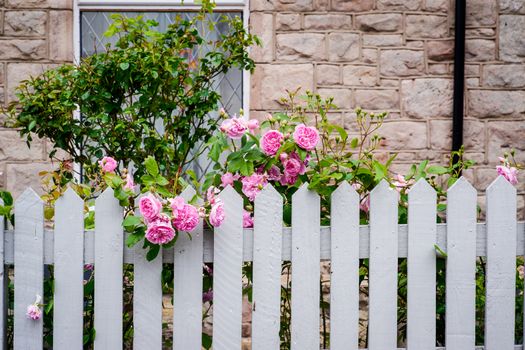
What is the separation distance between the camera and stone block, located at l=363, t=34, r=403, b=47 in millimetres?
4816

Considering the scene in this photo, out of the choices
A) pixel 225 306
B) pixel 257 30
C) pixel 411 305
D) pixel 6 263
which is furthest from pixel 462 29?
pixel 6 263

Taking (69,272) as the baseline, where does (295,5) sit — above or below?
above

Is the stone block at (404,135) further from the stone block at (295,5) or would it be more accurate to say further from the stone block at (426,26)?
the stone block at (295,5)

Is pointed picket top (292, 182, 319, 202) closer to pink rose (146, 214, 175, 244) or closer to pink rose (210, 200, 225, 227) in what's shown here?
pink rose (210, 200, 225, 227)

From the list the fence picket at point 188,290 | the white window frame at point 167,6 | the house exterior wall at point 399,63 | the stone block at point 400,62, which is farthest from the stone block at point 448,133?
the fence picket at point 188,290

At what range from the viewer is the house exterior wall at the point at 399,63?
479cm

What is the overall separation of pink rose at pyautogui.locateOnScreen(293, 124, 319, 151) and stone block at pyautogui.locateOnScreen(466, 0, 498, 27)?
9.27ft

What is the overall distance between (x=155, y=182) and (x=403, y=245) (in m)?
1.03

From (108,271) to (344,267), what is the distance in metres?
0.94

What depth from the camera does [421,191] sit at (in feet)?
8.66

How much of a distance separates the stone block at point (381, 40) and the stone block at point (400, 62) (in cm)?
6

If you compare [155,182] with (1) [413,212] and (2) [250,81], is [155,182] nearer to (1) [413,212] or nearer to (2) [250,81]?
(1) [413,212]

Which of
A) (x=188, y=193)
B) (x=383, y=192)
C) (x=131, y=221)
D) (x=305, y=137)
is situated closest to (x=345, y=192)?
(x=383, y=192)

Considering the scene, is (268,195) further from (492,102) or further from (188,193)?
(492,102)
